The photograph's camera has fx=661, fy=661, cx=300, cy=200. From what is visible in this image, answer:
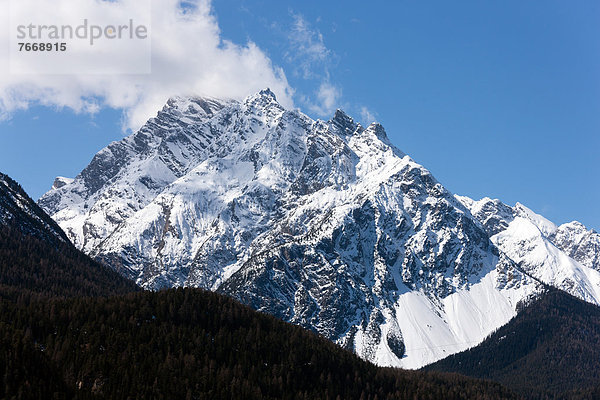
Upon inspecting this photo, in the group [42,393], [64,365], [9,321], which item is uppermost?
[9,321]

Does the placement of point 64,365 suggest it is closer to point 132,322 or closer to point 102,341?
point 102,341

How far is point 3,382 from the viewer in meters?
140

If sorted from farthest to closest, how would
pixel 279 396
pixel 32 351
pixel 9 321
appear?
1. pixel 279 396
2. pixel 9 321
3. pixel 32 351

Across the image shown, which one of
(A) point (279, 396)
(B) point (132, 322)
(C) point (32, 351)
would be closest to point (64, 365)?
(C) point (32, 351)

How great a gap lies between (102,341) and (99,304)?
22.9 metres

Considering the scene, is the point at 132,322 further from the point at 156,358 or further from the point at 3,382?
the point at 3,382

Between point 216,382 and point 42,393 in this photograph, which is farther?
point 216,382

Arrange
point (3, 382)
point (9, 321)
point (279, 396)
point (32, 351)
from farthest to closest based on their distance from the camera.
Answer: point (279, 396), point (9, 321), point (32, 351), point (3, 382)

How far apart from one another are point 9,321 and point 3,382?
124 feet

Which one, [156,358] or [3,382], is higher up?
[156,358]

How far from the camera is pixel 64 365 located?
159625 mm

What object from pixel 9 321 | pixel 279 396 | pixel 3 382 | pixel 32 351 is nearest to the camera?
pixel 3 382

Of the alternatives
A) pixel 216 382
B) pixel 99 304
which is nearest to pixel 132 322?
pixel 99 304

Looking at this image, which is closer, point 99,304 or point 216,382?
point 216,382
